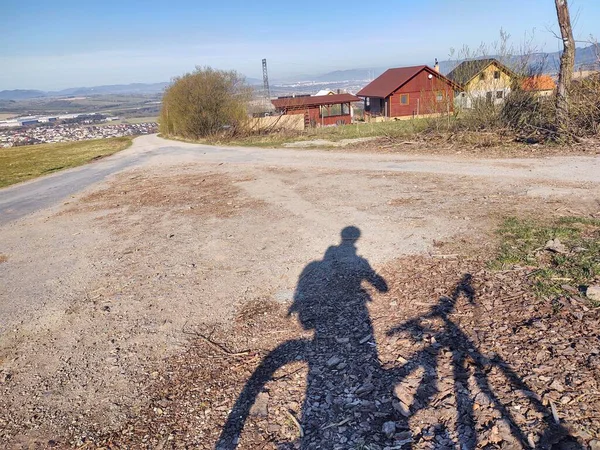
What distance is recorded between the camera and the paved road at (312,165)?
963 cm

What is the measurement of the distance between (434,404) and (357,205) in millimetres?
5536

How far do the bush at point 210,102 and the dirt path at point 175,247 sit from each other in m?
18.0

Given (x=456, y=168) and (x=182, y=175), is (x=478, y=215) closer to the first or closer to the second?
(x=456, y=168)

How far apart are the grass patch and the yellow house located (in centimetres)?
981

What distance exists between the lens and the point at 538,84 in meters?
14.4

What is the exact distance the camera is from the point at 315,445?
270 centimetres

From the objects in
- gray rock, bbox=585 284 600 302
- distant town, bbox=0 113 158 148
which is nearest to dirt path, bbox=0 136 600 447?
gray rock, bbox=585 284 600 302

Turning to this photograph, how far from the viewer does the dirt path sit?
3623mm

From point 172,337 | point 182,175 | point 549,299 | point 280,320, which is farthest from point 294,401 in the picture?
point 182,175

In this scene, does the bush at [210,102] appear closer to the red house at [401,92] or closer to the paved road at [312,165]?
the paved road at [312,165]

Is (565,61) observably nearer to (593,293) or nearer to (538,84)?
(538,84)

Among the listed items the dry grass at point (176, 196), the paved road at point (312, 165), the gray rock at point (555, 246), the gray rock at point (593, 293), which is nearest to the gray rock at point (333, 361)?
the gray rock at point (593, 293)

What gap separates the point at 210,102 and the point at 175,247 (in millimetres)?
25323

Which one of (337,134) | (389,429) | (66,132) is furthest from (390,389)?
(66,132)
